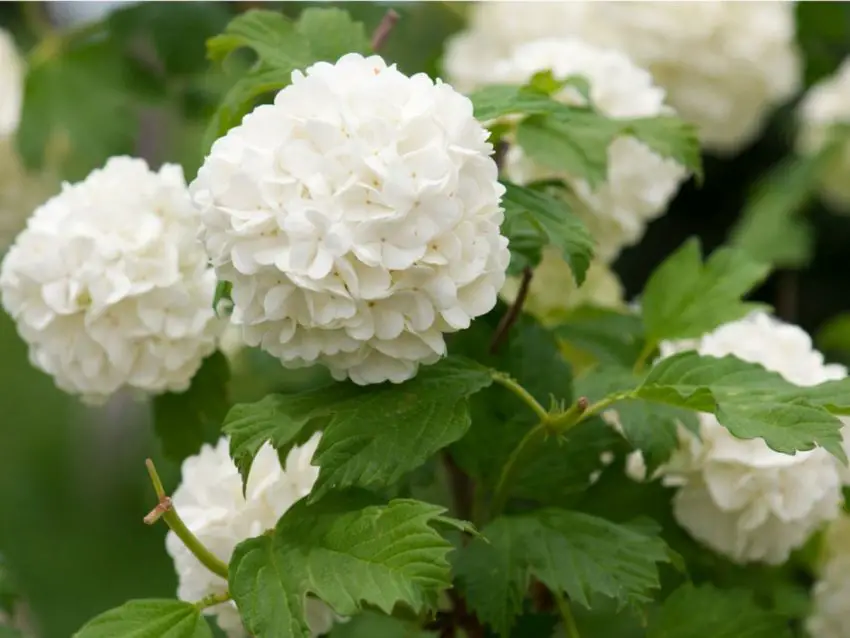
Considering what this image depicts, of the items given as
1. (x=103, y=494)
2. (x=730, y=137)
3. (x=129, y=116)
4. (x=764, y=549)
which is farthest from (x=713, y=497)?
(x=103, y=494)

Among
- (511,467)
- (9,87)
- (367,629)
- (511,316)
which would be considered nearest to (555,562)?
(511,467)

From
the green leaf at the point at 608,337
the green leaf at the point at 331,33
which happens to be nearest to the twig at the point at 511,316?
the green leaf at the point at 608,337

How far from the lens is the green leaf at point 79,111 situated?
1.23 m

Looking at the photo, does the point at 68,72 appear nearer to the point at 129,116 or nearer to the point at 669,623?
the point at 129,116

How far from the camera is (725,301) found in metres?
0.84

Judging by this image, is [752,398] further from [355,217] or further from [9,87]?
[9,87]

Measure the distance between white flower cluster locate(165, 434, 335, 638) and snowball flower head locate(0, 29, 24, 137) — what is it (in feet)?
2.26

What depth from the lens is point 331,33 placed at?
0.81m

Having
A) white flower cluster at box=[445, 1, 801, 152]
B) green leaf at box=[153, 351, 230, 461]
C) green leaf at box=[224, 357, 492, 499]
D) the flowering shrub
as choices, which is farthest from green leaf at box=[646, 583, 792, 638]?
white flower cluster at box=[445, 1, 801, 152]

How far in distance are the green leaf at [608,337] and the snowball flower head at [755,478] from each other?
7 centimetres

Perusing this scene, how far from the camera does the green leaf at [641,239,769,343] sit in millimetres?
841

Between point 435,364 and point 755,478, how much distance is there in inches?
11.0

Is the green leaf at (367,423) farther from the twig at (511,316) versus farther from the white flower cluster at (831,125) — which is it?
the white flower cluster at (831,125)

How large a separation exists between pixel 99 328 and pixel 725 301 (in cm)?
47
